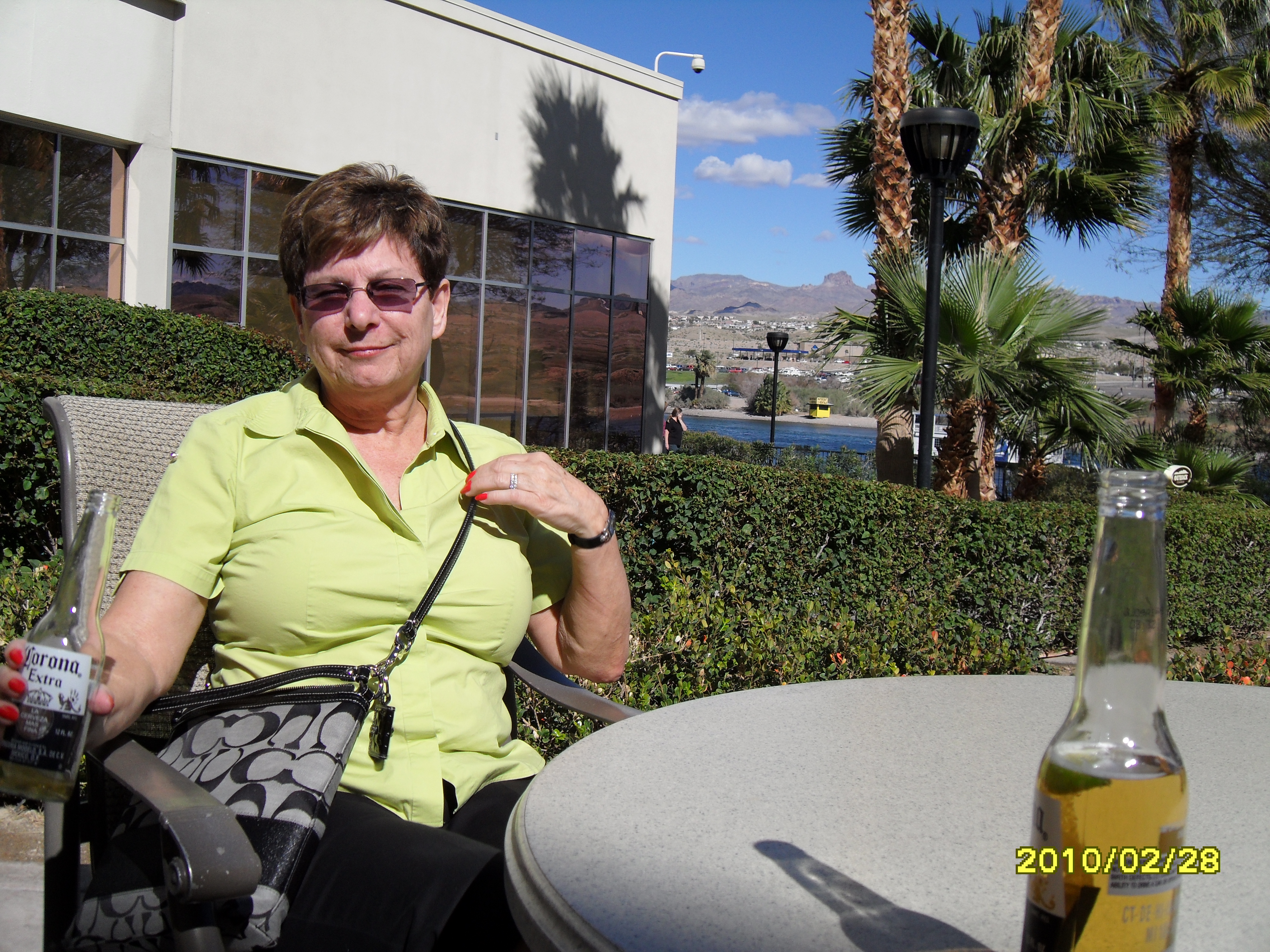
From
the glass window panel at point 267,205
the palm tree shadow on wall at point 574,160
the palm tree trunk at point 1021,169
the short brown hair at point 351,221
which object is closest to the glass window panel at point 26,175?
the glass window panel at point 267,205

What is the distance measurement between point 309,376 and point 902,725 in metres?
1.31

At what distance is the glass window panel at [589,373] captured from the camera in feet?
51.7

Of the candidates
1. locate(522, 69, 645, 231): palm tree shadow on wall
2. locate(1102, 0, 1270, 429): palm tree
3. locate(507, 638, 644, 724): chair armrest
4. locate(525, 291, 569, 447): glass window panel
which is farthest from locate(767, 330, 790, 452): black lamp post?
locate(507, 638, 644, 724): chair armrest

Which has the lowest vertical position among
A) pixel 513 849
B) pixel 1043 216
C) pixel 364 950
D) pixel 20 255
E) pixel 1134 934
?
pixel 364 950

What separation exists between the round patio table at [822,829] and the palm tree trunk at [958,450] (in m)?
7.38

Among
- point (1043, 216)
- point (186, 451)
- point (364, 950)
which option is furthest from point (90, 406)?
point (1043, 216)

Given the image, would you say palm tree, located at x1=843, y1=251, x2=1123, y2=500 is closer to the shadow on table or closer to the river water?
the shadow on table

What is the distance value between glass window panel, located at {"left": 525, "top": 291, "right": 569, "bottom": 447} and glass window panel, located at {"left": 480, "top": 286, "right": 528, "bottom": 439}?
0.60 feet

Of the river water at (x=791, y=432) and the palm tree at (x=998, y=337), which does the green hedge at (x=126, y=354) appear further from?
the river water at (x=791, y=432)

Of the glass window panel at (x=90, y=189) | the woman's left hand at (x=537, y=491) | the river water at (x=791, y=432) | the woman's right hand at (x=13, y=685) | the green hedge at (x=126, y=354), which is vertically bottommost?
the river water at (x=791, y=432)

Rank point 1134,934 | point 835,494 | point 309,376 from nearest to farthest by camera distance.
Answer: point 1134,934 < point 309,376 < point 835,494

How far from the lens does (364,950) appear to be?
1.42 m

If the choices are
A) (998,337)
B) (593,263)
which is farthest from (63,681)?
(593,263)

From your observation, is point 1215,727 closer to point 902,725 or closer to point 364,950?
point 902,725
